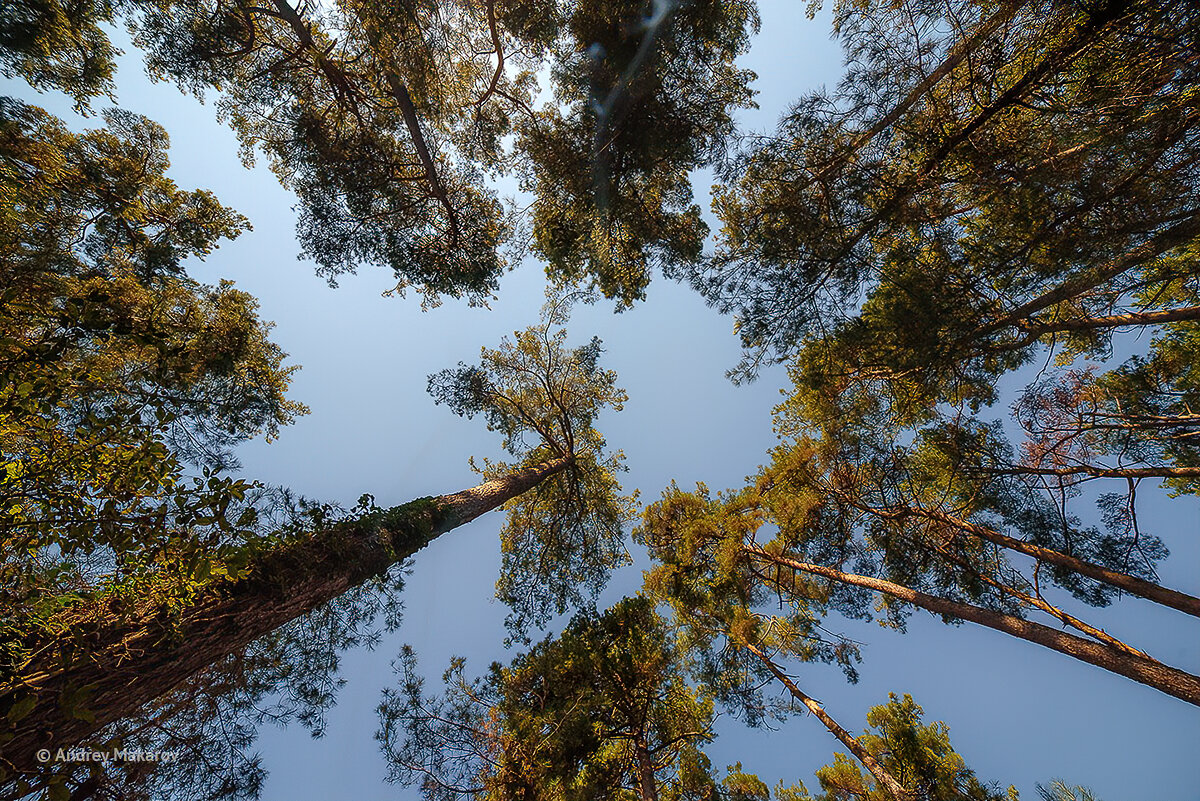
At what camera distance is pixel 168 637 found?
9.24 ft

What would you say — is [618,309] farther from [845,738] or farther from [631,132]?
[845,738]

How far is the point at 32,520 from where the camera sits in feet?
6.74

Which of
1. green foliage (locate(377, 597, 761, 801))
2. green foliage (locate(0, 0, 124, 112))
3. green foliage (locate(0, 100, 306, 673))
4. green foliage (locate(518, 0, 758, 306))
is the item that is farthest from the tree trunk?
green foliage (locate(0, 0, 124, 112))

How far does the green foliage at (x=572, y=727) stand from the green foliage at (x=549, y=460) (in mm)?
1590

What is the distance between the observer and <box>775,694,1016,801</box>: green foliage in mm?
6281

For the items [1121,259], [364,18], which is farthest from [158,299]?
[1121,259]

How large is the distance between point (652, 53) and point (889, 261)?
4870 millimetres

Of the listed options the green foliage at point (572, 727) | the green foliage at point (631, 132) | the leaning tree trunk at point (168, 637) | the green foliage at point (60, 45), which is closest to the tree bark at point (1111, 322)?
the green foliage at point (631, 132)

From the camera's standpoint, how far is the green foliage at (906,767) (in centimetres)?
628

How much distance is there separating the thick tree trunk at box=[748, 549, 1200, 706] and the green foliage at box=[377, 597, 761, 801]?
4660 mm

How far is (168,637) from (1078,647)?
9.02 metres

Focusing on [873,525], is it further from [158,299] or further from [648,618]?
[158,299]

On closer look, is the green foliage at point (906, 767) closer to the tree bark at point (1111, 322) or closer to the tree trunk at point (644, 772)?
the tree trunk at point (644, 772)

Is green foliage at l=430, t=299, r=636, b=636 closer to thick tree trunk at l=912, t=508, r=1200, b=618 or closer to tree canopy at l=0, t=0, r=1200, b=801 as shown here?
tree canopy at l=0, t=0, r=1200, b=801
